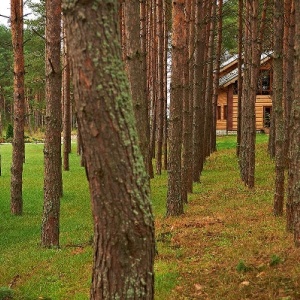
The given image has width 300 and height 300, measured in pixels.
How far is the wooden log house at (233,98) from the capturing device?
41.1 metres

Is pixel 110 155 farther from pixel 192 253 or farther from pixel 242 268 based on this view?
pixel 192 253

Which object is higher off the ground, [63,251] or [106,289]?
[106,289]

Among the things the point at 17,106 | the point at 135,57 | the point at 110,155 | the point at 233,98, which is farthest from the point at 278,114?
the point at 233,98

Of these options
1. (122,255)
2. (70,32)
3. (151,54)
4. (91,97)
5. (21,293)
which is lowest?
(21,293)

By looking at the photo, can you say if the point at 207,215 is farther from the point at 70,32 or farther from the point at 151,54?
the point at 151,54

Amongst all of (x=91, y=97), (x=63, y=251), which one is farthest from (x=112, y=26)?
(x=63, y=251)

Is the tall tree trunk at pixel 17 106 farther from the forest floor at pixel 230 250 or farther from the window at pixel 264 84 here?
the window at pixel 264 84

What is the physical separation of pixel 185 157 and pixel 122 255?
10470 millimetres

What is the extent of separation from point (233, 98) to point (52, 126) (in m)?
34.7

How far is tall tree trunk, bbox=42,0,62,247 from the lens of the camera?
9.24m

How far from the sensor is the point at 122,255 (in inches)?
152

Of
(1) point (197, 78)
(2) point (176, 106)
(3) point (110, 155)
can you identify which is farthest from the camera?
(1) point (197, 78)

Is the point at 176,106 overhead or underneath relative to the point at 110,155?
overhead

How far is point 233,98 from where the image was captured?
4272 cm
